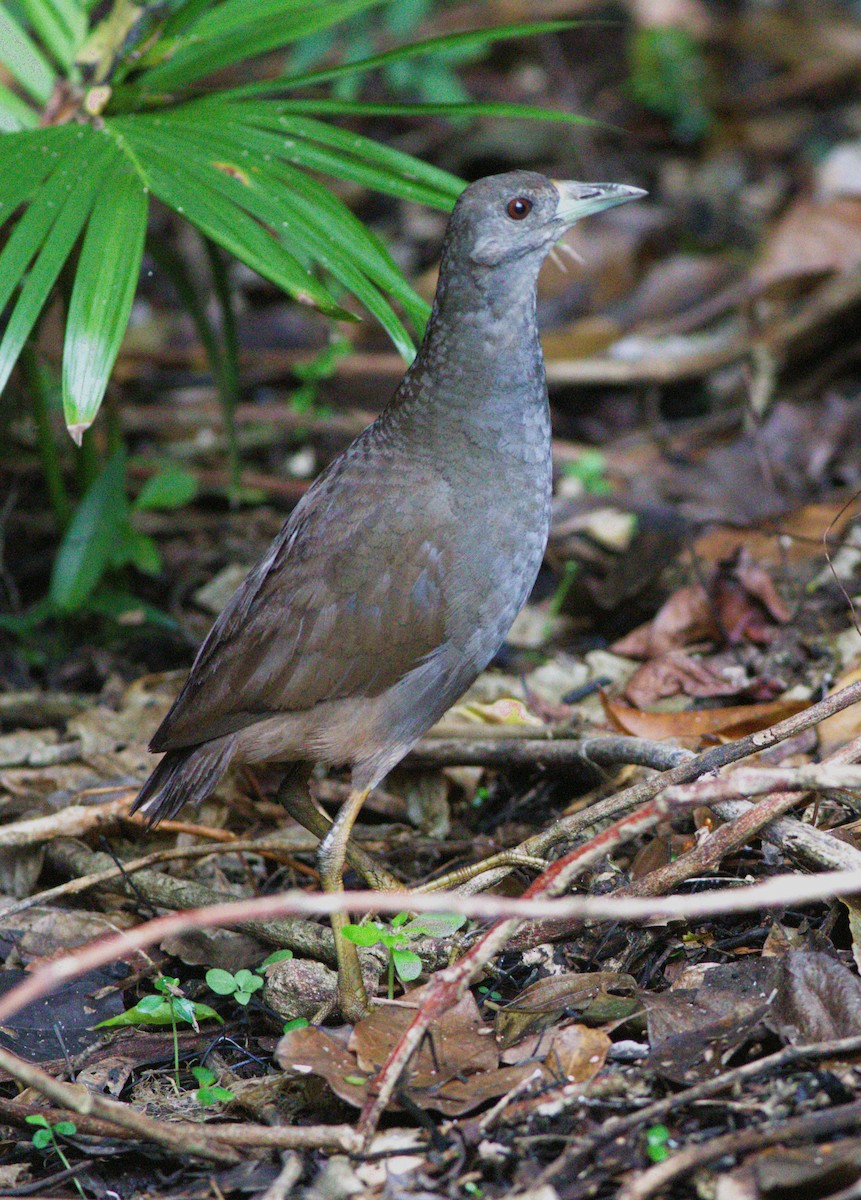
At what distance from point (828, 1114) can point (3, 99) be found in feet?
11.3

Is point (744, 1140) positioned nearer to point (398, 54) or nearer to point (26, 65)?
point (398, 54)

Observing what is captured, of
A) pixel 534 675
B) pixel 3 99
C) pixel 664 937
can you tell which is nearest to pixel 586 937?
pixel 664 937

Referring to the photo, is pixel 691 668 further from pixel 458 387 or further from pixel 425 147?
pixel 425 147

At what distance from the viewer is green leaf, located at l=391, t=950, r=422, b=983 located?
8.82 feet

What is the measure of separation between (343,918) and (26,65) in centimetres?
272

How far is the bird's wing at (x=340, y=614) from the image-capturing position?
308 cm

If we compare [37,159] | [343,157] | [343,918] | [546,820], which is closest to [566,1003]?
[343,918]

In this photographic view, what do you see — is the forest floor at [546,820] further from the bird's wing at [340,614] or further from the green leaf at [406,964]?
the bird's wing at [340,614]

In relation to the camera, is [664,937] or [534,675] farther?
[534,675]

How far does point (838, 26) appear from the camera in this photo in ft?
27.9

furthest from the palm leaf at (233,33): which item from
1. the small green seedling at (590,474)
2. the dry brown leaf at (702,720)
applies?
the dry brown leaf at (702,720)

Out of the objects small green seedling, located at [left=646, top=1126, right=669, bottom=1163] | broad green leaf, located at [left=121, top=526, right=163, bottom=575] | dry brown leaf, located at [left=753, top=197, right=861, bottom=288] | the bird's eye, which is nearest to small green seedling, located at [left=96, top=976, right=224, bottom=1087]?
small green seedling, located at [left=646, top=1126, right=669, bottom=1163]

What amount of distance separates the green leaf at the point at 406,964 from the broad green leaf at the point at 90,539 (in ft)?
6.97

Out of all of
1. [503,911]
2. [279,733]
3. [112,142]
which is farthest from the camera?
[112,142]
